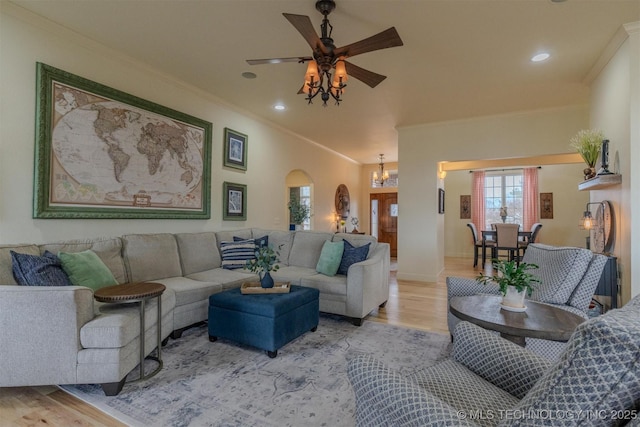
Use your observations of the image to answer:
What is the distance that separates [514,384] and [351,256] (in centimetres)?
252

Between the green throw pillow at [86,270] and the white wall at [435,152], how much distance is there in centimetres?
474

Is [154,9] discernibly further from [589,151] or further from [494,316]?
[589,151]

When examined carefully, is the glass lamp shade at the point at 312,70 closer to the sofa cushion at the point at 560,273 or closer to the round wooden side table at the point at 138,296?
the round wooden side table at the point at 138,296

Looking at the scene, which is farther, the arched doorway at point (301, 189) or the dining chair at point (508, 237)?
the arched doorway at point (301, 189)

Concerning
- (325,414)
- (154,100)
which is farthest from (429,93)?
(325,414)

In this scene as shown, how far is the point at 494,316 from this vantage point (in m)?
1.98

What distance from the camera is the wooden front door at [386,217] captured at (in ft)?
30.4

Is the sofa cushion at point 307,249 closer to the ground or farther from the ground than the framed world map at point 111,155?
closer to the ground

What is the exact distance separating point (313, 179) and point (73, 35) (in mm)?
4729

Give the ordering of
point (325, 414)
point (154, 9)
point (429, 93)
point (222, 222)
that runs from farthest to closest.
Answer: point (222, 222)
point (429, 93)
point (154, 9)
point (325, 414)

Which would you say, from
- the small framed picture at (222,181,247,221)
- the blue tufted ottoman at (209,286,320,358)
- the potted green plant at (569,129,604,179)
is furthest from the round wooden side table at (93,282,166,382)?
the potted green plant at (569,129,604,179)

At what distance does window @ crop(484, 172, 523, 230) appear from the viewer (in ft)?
28.1

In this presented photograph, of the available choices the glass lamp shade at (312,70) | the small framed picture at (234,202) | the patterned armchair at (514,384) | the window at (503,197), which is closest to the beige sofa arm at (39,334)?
the patterned armchair at (514,384)

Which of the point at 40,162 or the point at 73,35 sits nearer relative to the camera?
the point at 40,162
